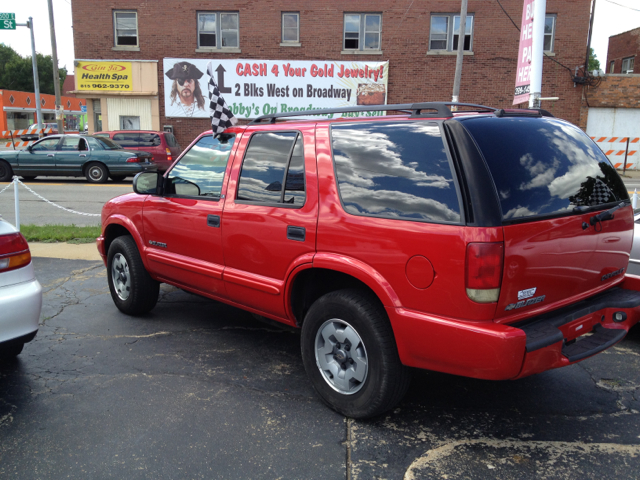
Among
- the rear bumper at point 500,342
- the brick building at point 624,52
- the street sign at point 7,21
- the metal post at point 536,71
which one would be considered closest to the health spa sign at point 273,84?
the street sign at point 7,21

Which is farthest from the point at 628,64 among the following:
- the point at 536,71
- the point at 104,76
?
the point at 104,76

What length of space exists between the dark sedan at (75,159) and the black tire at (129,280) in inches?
520

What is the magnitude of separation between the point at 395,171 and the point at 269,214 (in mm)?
1035

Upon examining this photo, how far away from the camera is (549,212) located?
2.98 m

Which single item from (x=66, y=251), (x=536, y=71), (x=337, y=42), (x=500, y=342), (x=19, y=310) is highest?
(x=337, y=42)

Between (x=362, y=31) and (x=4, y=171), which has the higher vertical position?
(x=362, y=31)

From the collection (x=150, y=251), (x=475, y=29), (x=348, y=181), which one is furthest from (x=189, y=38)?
(x=348, y=181)

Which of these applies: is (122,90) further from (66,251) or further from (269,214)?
(269,214)

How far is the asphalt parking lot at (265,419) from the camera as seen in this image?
2.87 metres

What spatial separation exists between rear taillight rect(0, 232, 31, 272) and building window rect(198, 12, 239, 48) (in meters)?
22.0

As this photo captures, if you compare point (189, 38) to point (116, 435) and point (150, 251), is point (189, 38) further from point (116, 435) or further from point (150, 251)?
point (116, 435)

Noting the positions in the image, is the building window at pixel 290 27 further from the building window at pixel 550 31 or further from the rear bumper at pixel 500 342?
the rear bumper at pixel 500 342

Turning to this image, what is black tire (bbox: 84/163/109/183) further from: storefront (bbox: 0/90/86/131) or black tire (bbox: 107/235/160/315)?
storefront (bbox: 0/90/86/131)

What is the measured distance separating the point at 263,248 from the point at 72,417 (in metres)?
1.61
